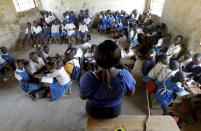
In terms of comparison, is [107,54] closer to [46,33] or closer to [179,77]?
[179,77]

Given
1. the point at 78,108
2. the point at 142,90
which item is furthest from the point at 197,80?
the point at 78,108

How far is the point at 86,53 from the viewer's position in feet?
16.5

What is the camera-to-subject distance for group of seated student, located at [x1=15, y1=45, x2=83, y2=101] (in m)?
3.98

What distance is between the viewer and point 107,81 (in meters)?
1.75

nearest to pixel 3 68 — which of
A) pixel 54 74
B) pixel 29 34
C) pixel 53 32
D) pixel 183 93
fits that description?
pixel 29 34

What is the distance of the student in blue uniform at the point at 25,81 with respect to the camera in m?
3.96

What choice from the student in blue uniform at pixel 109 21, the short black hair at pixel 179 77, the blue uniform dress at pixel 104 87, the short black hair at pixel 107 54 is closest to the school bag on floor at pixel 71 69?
the short black hair at pixel 179 77

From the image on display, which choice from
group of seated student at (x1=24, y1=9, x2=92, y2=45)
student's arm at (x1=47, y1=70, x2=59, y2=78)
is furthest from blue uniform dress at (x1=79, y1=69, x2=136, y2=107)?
group of seated student at (x1=24, y1=9, x2=92, y2=45)

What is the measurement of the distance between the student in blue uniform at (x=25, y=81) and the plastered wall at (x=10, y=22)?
2.88 metres

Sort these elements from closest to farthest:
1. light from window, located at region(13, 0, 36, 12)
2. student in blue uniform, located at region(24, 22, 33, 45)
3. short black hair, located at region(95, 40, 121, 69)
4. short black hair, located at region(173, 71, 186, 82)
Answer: short black hair, located at region(95, 40, 121, 69)
short black hair, located at region(173, 71, 186, 82)
student in blue uniform, located at region(24, 22, 33, 45)
light from window, located at region(13, 0, 36, 12)

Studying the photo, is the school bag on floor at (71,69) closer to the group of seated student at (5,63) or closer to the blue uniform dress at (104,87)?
the group of seated student at (5,63)

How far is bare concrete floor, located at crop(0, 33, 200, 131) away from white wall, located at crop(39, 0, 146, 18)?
4.00 m

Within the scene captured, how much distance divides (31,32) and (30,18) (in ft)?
2.71

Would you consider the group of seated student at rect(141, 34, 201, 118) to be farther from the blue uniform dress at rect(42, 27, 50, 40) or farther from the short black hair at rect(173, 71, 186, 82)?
the blue uniform dress at rect(42, 27, 50, 40)
